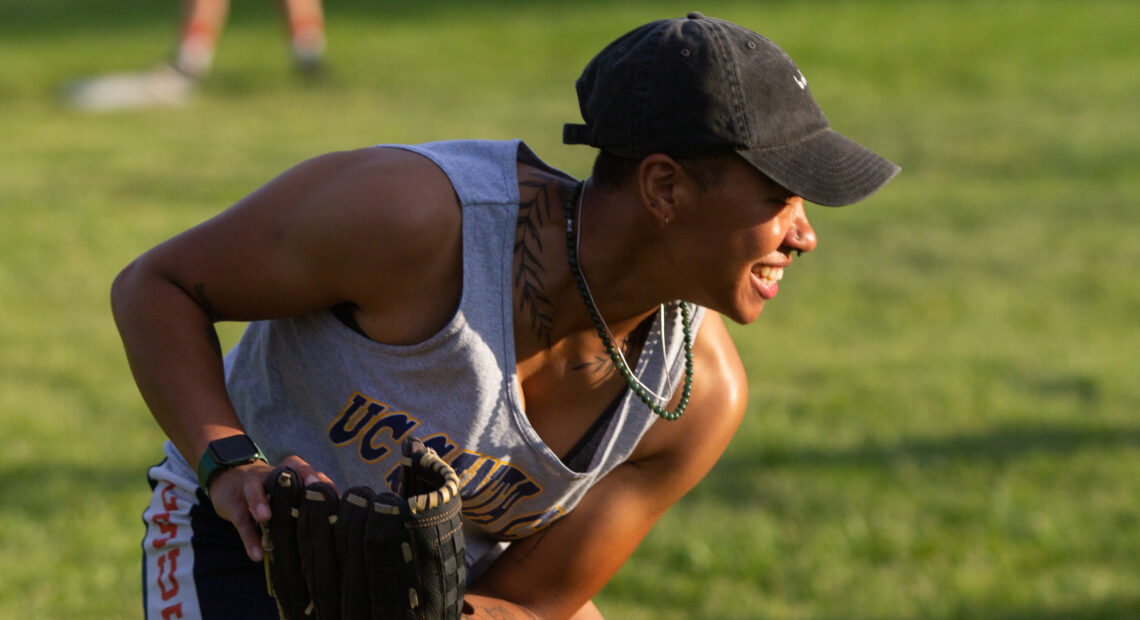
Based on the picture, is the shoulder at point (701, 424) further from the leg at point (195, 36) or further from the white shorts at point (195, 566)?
the leg at point (195, 36)

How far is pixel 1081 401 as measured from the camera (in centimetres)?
575

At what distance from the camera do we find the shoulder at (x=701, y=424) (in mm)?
2803

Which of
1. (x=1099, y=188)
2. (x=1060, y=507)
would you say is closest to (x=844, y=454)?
(x=1060, y=507)

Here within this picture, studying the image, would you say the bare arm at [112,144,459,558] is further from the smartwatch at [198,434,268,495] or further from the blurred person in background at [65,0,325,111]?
the blurred person in background at [65,0,325,111]

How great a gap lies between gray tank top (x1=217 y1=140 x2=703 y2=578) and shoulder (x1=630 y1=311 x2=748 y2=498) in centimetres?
9

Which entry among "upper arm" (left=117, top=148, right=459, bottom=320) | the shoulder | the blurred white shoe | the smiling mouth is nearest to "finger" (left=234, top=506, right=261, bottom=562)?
"upper arm" (left=117, top=148, right=459, bottom=320)

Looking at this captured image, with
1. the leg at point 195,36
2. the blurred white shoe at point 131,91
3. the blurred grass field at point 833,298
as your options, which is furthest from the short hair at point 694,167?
the leg at point 195,36

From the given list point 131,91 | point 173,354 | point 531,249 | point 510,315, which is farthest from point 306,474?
point 131,91

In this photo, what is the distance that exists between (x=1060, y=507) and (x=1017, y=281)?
2878 millimetres

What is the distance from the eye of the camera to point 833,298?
7.16 meters

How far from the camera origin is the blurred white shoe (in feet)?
36.3

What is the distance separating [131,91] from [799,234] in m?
9.79

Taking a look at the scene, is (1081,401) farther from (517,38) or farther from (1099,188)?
(517,38)

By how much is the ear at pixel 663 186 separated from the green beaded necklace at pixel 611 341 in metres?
0.18
